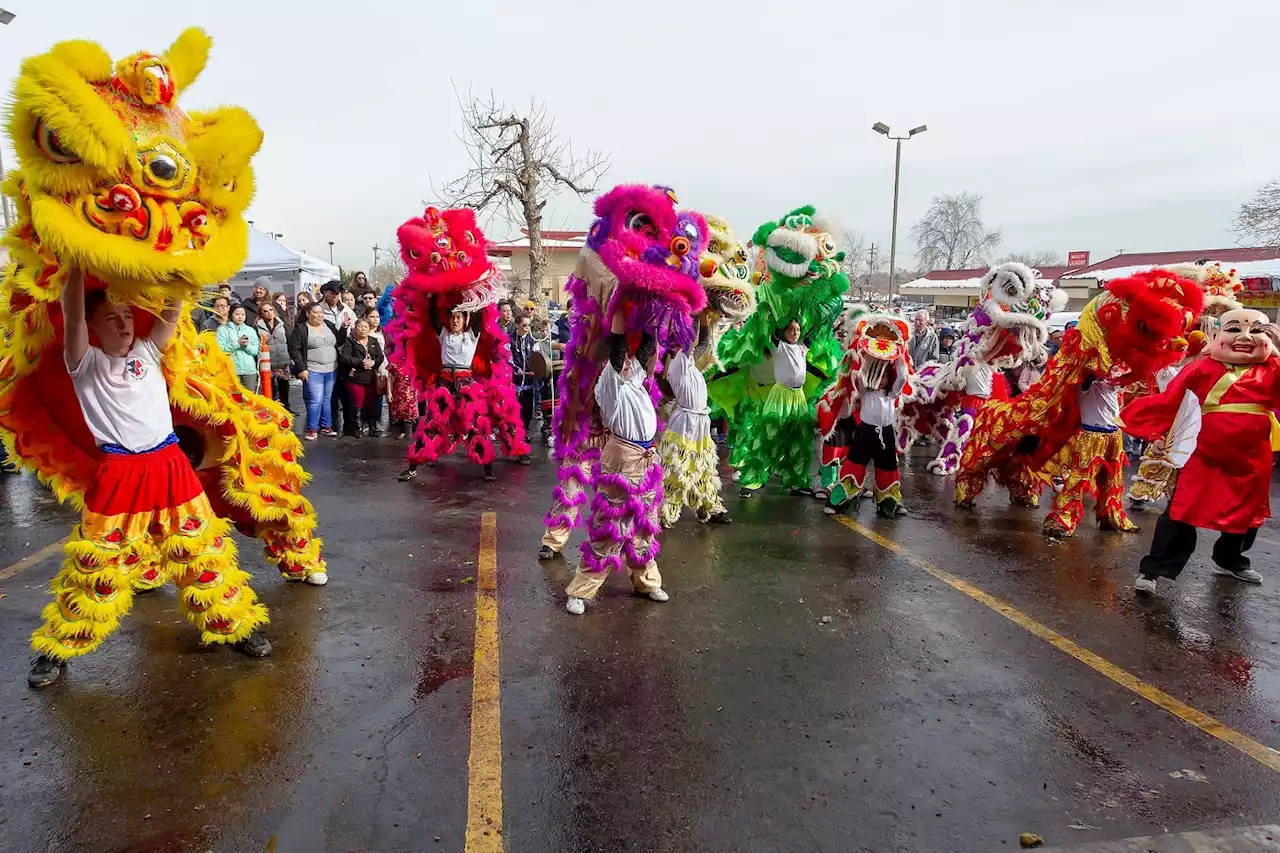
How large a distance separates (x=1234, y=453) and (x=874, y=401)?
2428 mm

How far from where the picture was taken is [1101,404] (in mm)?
6090

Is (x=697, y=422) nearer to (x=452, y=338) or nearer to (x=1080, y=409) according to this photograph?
(x=452, y=338)

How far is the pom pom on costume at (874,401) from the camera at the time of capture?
636cm

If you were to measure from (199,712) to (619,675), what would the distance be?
5.81 feet

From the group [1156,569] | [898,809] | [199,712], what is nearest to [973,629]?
[1156,569]

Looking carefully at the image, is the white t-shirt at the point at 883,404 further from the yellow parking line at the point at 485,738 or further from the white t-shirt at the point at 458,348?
the white t-shirt at the point at 458,348

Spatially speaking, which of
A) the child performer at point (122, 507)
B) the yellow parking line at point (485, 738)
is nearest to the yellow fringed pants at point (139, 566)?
the child performer at point (122, 507)

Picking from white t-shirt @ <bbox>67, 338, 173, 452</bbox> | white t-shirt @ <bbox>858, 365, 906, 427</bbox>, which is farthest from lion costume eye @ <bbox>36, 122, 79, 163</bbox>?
white t-shirt @ <bbox>858, 365, 906, 427</bbox>

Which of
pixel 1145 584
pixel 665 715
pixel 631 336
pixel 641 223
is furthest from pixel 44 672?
pixel 1145 584

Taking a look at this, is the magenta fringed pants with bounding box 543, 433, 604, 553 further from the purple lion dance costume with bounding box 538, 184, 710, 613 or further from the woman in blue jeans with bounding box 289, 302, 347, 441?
the woman in blue jeans with bounding box 289, 302, 347, 441

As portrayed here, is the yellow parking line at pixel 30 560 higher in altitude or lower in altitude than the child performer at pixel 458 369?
lower

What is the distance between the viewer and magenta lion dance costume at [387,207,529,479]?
7.23 metres

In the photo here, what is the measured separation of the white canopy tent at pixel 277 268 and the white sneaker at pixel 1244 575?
44.2 ft

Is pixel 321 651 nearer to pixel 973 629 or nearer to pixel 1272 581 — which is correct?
pixel 973 629
